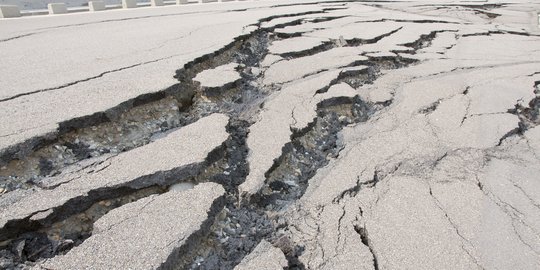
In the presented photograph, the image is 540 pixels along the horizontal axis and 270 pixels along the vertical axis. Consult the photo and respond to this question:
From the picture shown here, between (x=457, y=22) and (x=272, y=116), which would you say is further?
(x=457, y=22)

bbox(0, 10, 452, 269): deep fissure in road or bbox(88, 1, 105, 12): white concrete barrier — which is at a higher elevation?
bbox(88, 1, 105, 12): white concrete barrier

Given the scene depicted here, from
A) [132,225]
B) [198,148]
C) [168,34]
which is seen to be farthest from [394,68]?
[132,225]

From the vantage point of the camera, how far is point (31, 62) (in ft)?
12.9

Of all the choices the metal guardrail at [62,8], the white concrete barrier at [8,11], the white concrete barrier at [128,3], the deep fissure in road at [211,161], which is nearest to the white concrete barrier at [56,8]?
the metal guardrail at [62,8]

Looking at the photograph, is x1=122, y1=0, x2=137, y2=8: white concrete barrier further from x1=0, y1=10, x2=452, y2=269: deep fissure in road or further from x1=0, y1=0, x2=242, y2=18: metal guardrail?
x1=0, y1=10, x2=452, y2=269: deep fissure in road

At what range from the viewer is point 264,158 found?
7.88 feet

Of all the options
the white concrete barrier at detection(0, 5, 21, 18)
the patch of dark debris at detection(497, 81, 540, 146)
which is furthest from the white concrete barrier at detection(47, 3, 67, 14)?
the patch of dark debris at detection(497, 81, 540, 146)

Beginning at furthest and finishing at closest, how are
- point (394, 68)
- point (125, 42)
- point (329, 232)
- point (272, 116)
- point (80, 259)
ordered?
point (125, 42)
point (394, 68)
point (272, 116)
point (329, 232)
point (80, 259)

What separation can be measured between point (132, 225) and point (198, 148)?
744mm

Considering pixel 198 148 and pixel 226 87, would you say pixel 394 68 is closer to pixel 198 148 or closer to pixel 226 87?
pixel 226 87

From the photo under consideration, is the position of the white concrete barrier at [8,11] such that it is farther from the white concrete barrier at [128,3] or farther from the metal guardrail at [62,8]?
the white concrete barrier at [128,3]

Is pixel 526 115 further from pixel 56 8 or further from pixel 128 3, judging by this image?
pixel 56 8

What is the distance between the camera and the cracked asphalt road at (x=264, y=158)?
5.66 ft

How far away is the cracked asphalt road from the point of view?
173 centimetres
